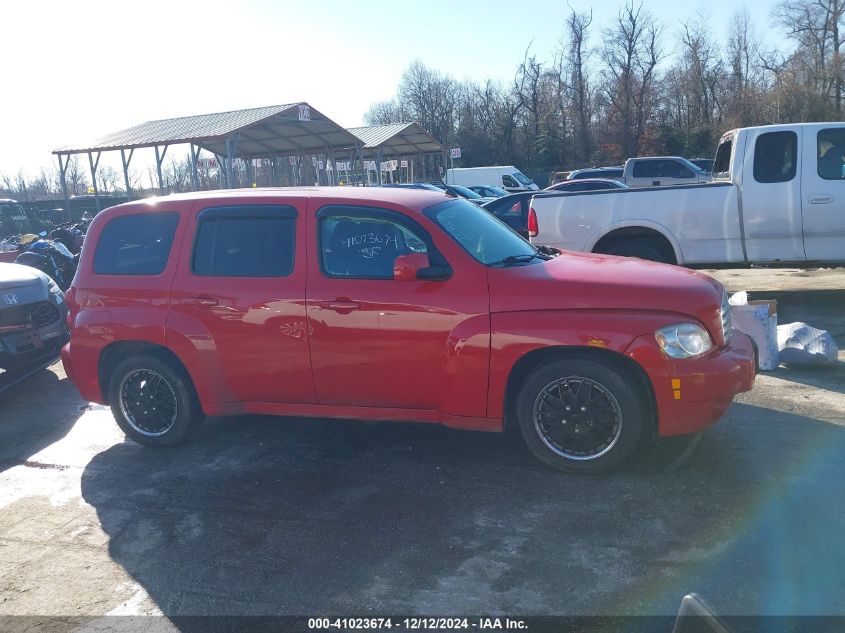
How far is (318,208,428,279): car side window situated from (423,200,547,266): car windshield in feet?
0.77

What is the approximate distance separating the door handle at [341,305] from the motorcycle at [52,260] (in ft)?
28.0

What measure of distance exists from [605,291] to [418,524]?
1.81 m

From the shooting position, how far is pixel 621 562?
11.6ft

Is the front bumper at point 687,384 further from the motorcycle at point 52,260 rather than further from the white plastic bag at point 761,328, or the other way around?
the motorcycle at point 52,260

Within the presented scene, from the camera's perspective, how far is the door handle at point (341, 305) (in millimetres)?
4719

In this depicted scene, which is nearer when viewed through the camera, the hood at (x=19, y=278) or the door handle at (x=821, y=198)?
the hood at (x=19, y=278)

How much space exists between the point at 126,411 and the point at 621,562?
12.8ft

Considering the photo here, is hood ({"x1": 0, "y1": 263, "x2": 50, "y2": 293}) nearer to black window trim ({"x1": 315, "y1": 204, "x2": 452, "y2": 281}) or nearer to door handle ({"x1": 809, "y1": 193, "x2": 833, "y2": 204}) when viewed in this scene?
black window trim ({"x1": 315, "y1": 204, "x2": 452, "y2": 281})

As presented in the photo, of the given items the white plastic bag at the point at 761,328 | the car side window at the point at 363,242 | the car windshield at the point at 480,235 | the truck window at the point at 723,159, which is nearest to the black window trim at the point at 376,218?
the car side window at the point at 363,242

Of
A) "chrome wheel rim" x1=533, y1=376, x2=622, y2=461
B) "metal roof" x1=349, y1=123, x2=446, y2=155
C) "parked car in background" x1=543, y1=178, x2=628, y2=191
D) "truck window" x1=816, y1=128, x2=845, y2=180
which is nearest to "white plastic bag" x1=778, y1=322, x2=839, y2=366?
"truck window" x1=816, y1=128, x2=845, y2=180

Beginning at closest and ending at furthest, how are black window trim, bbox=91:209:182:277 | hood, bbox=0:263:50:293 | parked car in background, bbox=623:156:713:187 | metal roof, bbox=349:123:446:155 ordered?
black window trim, bbox=91:209:182:277 → hood, bbox=0:263:50:293 → parked car in background, bbox=623:156:713:187 → metal roof, bbox=349:123:446:155

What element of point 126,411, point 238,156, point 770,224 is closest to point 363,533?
point 126,411

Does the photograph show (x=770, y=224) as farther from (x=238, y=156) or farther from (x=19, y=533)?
(x=238, y=156)

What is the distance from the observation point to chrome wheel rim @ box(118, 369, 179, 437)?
541 cm
